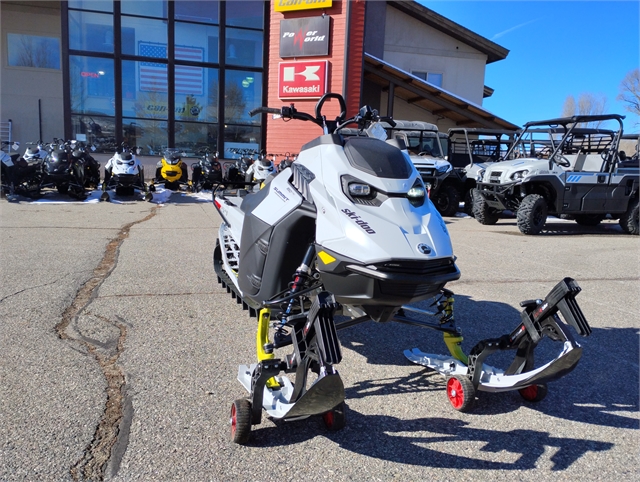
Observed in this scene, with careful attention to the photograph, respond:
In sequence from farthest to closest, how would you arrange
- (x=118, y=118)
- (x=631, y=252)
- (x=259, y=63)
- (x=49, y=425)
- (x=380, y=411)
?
1. (x=259, y=63)
2. (x=118, y=118)
3. (x=631, y=252)
4. (x=380, y=411)
5. (x=49, y=425)

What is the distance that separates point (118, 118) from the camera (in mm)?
17422

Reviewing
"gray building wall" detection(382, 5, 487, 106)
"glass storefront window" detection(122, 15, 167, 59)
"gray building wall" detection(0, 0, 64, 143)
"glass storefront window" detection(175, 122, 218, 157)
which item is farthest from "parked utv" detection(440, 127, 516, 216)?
"gray building wall" detection(0, 0, 64, 143)

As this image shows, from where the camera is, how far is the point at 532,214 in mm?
9461

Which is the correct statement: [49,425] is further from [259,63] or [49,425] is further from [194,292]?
[259,63]

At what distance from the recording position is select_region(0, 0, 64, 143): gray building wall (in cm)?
1948

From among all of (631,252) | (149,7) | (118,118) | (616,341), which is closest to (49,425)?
(616,341)

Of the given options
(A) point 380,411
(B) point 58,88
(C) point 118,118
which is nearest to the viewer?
(A) point 380,411

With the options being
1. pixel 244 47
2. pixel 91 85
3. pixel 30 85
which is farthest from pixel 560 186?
pixel 30 85

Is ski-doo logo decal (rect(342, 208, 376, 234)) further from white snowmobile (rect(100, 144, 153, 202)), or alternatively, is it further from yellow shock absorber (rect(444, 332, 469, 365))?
white snowmobile (rect(100, 144, 153, 202))

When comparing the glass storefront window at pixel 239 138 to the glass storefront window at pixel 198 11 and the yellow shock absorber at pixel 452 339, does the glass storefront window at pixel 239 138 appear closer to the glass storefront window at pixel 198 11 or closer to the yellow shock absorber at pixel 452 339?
the glass storefront window at pixel 198 11

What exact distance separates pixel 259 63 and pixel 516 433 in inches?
709

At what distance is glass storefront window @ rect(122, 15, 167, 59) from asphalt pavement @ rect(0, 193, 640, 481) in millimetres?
14065

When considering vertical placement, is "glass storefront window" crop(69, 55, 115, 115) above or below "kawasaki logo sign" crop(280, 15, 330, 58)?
below

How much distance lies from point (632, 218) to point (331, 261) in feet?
34.0
